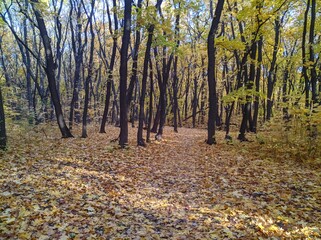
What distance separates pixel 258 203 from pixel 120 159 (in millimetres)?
4958

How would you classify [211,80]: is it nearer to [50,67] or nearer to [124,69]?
[124,69]

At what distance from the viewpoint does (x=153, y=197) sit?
18.5 feet

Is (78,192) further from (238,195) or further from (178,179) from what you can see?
(238,195)

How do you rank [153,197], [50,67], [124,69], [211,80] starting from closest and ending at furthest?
[153,197] → [124,69] → [50,67] → [211,80]

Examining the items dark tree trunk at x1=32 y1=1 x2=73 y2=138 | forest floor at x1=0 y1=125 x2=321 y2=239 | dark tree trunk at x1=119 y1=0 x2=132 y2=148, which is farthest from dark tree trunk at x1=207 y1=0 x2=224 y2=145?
dark tree trunk at x1=32 y1=1 x2=73 y2=138

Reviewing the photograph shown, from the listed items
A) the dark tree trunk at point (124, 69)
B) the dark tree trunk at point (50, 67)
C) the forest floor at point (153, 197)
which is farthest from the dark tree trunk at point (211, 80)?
the dark tree trunk at point (50, 67)

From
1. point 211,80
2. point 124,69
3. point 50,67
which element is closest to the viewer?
point 124,69

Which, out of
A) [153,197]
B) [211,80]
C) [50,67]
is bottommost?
[153,197]

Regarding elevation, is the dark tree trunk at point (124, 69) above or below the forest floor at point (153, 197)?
above

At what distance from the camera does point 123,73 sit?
32.1 feet

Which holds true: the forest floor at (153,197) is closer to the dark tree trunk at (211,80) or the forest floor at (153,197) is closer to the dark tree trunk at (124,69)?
the dark tree trunk at (124,69)

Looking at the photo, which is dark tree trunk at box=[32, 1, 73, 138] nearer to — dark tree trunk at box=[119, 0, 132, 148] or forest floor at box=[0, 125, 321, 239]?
forest floor at box=[0, 125, 321, 239]

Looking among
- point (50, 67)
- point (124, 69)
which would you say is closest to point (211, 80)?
point (124, 69)

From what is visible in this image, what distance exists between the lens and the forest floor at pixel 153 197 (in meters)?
4.04
